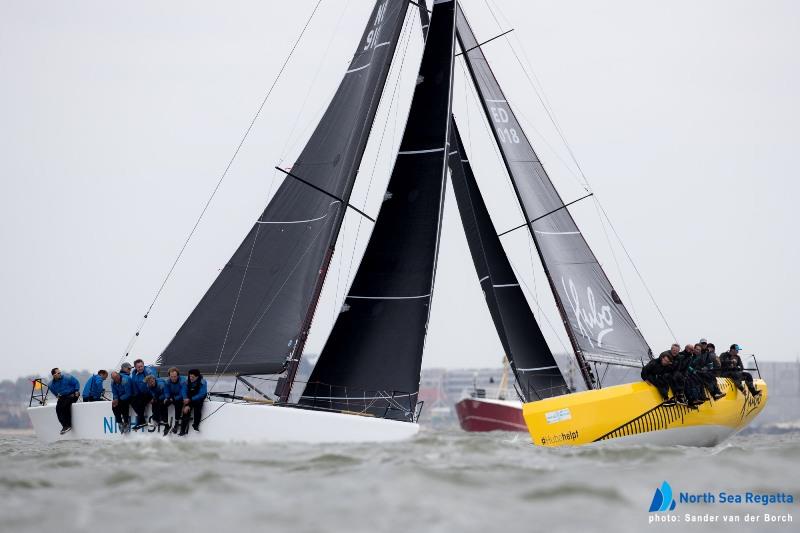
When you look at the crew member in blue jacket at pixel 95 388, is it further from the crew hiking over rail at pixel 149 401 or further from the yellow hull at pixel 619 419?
the yellow hull at pixel 619 419

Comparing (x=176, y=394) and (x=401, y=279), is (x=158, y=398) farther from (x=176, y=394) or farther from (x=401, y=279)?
(x=401, y=279)

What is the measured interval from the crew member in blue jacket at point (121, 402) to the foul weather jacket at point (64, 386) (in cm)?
136

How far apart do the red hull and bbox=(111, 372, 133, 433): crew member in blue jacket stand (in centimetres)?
2399

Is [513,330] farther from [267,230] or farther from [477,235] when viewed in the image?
[267,230]

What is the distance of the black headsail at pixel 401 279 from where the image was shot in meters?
16.2

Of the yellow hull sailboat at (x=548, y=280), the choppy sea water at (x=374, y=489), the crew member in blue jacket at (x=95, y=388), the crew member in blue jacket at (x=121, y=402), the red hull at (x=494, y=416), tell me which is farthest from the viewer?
the red hull at (x=494, y=416)

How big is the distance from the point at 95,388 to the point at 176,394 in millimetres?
2607

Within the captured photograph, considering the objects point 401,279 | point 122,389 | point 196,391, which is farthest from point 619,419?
point 122,389

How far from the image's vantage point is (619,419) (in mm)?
15586

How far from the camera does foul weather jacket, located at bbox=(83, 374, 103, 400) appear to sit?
17297mm

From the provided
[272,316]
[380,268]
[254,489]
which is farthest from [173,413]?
[254,489]

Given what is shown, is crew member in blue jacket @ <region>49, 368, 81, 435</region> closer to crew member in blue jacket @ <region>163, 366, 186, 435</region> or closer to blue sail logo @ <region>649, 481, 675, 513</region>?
crew member in blue jacket @ <region>163, 366, 186, 435</region>

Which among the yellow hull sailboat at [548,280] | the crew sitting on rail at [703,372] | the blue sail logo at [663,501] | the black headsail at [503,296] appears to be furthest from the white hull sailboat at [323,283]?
the blue sail logo at [663,501]

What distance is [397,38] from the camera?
63.0ft
